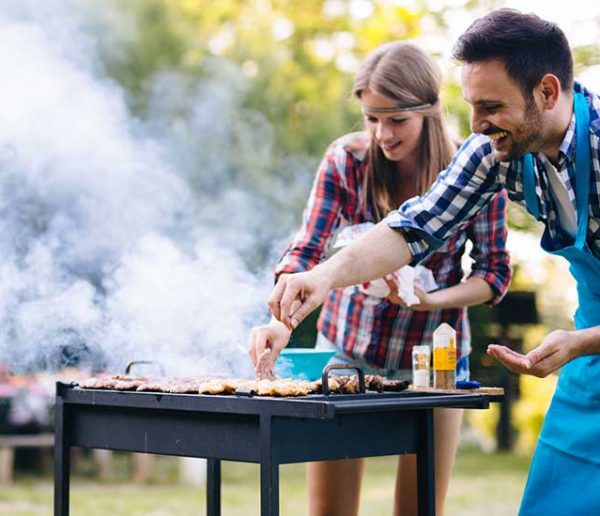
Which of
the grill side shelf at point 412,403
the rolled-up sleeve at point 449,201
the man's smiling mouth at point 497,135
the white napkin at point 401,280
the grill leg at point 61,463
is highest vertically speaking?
the man's smiling mouth at point 497,135

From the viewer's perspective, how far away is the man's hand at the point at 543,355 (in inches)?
88.5

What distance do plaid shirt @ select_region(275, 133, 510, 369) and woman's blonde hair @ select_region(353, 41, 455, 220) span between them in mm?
54

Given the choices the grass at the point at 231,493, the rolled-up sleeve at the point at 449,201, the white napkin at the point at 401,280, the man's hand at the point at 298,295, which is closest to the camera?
the man's hand at the point at 298,295

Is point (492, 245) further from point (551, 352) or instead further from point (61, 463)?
point (61, 463)

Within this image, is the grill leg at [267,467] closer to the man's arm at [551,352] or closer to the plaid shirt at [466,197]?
the man's arm at [551,352]

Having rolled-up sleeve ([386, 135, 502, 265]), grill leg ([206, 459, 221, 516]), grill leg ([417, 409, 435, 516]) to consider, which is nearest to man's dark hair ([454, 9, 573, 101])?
rolled-up sleeve ([386, 135, 502, 265])

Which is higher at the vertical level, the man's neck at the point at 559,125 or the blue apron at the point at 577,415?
the man's neck at the point at 559,125

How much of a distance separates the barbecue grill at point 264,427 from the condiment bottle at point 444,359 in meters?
0.13

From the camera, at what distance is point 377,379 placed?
105 inches

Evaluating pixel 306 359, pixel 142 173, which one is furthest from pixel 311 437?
pixel 142 173

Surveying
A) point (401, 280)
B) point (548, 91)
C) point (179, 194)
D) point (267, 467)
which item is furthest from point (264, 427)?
point (179, 194)

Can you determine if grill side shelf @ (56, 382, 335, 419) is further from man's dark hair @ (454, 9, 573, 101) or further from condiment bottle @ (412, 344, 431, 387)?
man's dark hair @ (454, 9, 573, 101)

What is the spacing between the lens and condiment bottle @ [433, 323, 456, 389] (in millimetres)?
2748

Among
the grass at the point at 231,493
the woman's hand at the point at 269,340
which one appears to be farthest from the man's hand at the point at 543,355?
the grass at the point at 231,493
